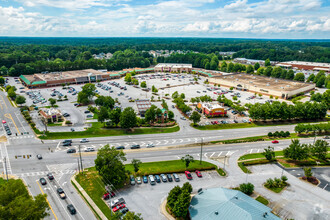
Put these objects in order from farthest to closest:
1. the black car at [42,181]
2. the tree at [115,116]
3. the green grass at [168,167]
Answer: the tree at [115,116] < the green grass at [168,167] < the black car at [42,181]

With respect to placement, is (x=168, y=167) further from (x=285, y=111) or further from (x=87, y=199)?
(x=285, y=111)

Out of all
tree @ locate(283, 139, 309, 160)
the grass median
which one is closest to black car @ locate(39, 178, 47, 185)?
the grass median

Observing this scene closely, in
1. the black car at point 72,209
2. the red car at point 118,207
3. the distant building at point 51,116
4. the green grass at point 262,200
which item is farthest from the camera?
the distant building at point 51,116

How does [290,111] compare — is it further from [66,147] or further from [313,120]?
[66,147]

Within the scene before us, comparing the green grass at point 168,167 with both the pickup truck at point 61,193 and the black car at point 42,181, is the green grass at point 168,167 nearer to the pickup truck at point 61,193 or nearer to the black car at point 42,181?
the pickup truck at point 61,193

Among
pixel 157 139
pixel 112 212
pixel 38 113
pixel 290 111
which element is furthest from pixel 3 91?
pixel 290 111

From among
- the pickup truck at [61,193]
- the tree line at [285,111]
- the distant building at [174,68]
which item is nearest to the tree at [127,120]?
the pickup truck at [61,193]

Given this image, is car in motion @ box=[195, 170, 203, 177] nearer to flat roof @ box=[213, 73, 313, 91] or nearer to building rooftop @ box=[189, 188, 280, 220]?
building rooftop @ box=[189, 188, 280, 220]
